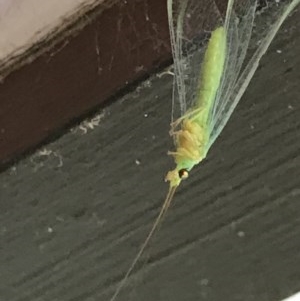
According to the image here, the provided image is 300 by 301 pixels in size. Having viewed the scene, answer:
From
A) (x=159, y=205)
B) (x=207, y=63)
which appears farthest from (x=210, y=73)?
(x=159, y=205)

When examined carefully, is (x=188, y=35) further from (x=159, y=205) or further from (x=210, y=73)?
(x=159, y=205)

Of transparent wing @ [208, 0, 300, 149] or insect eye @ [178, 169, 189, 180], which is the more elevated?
transparent wing @ [208, 0, 300, 149]

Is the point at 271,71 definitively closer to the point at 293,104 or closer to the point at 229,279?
the point at 293,104

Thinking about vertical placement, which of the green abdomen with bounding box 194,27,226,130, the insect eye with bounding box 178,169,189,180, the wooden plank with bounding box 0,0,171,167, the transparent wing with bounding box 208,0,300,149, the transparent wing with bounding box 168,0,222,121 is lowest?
the insect eye with bounding box 178,169,189,180

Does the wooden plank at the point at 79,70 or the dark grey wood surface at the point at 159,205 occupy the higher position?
the wooden plank at the point at 79,70

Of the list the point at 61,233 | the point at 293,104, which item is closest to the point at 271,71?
the point at 293,104

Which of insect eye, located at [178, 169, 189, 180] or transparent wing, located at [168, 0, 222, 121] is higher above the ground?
transparent wing, located at [168, 0, 222, 121]
